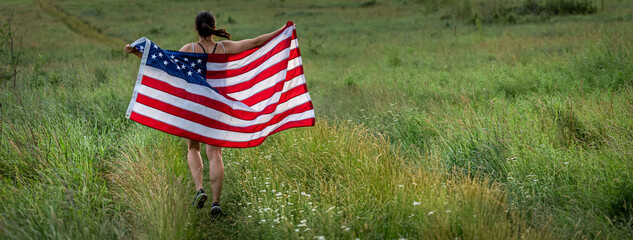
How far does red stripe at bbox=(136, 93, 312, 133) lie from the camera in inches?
196

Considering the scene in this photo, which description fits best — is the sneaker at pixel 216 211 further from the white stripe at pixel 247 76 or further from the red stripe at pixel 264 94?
the white stripe at pixel 247 76

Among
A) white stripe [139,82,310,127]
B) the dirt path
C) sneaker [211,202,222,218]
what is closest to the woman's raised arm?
white stripe [139,82,310,127]

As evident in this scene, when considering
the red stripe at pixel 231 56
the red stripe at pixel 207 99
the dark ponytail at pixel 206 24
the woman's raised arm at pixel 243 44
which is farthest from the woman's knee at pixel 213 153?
the dark ponytail at pixel 206 24

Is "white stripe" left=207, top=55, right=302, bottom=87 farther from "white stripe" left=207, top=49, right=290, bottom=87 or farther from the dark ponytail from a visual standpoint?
the dark ponytail

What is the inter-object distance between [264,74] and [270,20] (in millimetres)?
25508

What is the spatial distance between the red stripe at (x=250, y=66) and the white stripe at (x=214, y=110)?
1.62 ft

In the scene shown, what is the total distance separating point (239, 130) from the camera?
17.2 feet

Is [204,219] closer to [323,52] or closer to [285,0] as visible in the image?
[323,52]

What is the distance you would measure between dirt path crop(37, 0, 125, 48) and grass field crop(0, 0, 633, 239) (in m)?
11.8

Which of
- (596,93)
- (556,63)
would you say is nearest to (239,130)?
(596,93)

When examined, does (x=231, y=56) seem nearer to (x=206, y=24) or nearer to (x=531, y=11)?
(x=206, y=24)

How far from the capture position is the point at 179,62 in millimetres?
5195

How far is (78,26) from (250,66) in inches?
1131

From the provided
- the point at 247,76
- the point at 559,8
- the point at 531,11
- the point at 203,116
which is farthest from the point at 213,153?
the point at 559,8
